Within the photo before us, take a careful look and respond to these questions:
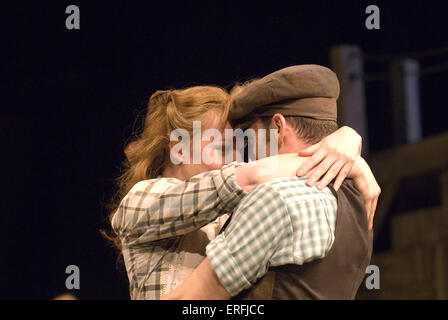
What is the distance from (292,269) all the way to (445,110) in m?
3.06

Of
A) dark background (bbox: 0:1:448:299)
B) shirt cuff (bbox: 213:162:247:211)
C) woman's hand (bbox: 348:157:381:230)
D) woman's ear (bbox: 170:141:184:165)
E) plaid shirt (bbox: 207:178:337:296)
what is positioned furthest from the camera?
dark background (bbox: 0:1:448:299)

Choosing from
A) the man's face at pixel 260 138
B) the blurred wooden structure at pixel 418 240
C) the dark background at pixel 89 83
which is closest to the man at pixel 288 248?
the man's face at pixel 260 138

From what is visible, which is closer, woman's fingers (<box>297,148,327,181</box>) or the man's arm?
the man's arm

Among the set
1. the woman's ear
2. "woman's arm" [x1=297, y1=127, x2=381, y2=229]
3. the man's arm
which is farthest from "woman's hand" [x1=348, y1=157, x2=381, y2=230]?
the woman's ear

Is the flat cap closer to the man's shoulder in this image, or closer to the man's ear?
the man's ear

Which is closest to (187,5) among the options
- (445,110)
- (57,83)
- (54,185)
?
(57,83)

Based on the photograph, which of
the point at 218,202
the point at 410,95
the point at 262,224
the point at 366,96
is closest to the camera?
the point at 262,224

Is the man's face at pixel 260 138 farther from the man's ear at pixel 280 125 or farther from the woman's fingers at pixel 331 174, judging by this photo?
the woman's fingers at pixel 331 174

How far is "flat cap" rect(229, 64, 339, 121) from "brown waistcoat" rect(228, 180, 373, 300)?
0.79 feet

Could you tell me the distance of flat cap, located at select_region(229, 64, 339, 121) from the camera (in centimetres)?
172

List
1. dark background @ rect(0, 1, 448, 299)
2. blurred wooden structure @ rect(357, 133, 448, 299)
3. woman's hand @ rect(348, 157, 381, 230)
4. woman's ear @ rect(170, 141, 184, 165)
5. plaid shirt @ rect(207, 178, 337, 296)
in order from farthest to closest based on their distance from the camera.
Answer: blurred wooden structure @ rect(357, 133, 448, 299), dark background @ rect(0, 1, 448, 299), woman's ear @ rect(170, 141, 184, 165), woman's hand @ rect(348, 157, 381, 230), plaid shirt @ rect(207, 178, 337, 296)

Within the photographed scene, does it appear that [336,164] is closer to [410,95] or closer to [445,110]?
[410,95]

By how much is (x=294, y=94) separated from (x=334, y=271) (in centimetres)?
44

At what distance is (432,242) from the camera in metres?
3.71
